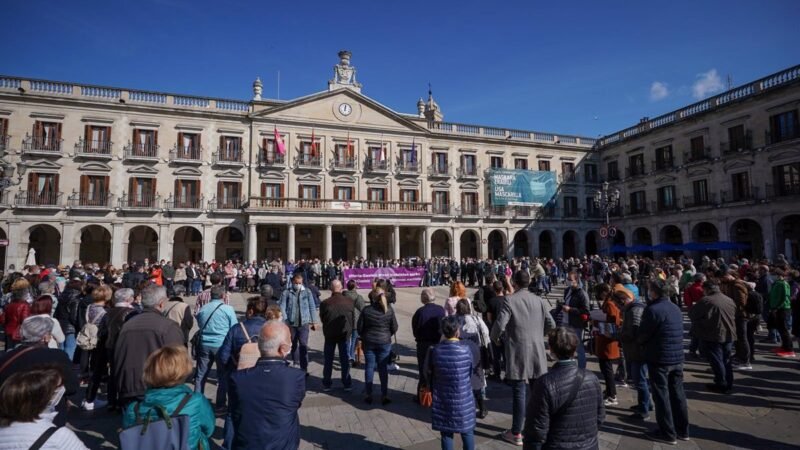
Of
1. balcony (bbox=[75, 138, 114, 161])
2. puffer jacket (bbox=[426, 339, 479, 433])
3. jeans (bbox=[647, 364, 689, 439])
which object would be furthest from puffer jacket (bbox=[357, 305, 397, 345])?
balcony (bbox=[75, 138, 114, 161])

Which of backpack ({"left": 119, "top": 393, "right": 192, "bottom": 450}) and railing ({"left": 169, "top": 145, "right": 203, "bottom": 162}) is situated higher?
railing ({"left": 169, "top": 145, "right": 203, "bottom": 162})

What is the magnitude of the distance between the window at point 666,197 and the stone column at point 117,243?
40.2 m

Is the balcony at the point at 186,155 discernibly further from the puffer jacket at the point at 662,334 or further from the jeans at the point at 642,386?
the puffer jacket at the point at 662,334

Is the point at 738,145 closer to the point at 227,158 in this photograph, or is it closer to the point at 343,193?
the point at 343,193

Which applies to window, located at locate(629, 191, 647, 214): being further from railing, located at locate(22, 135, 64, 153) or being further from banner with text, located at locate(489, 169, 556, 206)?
railing, located at locate(22, 135, 64, 153)

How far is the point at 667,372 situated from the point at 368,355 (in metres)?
4.10

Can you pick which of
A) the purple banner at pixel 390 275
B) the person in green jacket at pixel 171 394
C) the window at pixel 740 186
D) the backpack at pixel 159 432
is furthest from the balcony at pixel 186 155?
the window at pixel 740 186

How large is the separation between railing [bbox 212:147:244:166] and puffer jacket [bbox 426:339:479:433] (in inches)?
1100

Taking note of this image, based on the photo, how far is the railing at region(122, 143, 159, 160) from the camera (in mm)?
26328

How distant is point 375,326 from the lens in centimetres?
636

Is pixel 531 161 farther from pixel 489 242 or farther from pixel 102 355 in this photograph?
pixel 102 355

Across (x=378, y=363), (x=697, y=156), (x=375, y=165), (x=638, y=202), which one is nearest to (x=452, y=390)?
(x=378, y=363)

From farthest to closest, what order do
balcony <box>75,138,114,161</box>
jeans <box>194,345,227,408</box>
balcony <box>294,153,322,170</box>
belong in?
balcony <box>294,153,322,170</box> → balcony <box>75,138,114,161</box> → jeans <box>194,345,227,408</box>

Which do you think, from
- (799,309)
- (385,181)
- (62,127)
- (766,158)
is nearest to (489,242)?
(385,181)
